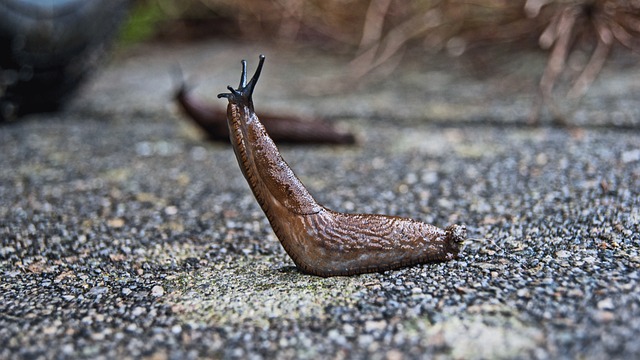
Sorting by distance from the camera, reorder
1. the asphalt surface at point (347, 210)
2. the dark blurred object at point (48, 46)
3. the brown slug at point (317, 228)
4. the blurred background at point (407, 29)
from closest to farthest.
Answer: the asphalt surface at point (347, 210) < the brown slug at point (317, 228) < the dark blurred object at point (48, 46) < the blurred background at point (407, 29)

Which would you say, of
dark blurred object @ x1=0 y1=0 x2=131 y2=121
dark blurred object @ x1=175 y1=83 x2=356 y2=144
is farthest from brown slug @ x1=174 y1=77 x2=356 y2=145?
dark blurred object @ x1=0 y1=0 x2=131 y2=121

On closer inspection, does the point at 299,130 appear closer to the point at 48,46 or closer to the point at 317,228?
the point at 48,46

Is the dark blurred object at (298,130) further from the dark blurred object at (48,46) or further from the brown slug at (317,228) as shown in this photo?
the brown slug at (317,228)

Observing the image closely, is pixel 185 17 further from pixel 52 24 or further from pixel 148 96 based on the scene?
pixel 52 24

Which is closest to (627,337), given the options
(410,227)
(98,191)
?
(410,227)

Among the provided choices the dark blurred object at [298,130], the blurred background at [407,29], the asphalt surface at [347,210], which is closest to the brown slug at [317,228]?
the asphalt surface at [347,210]

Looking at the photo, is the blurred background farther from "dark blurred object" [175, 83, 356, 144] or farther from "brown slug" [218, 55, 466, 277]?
"brown slug" [218, 55, 466, 277]

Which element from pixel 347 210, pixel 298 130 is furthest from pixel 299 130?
pixel 347 210
